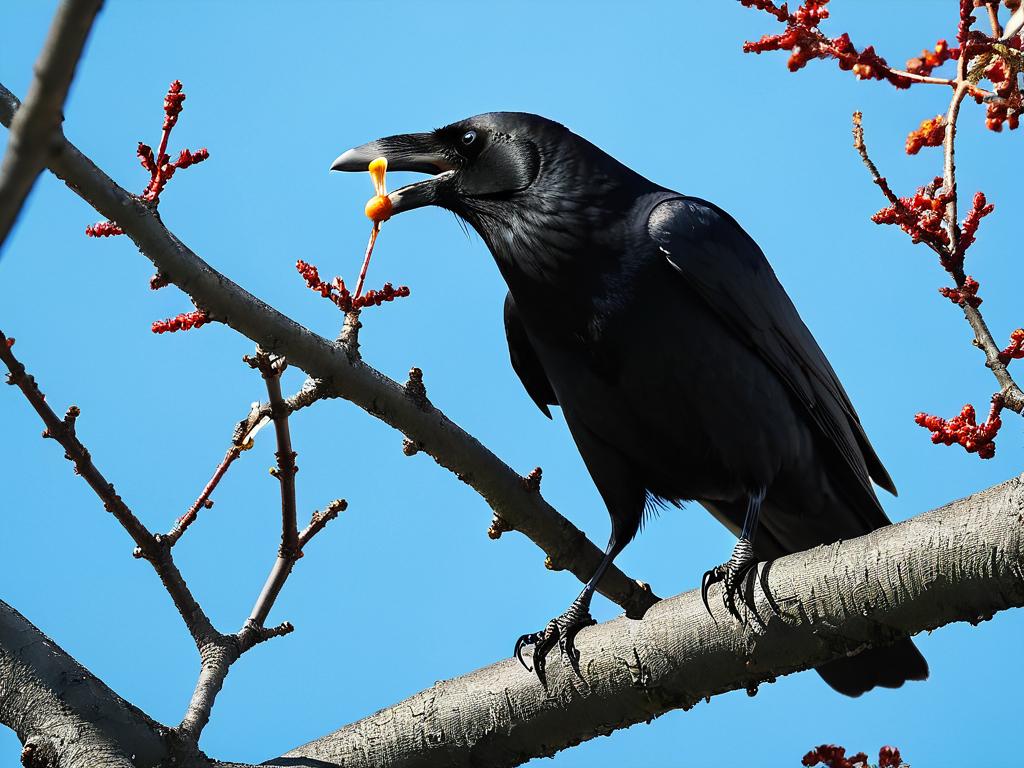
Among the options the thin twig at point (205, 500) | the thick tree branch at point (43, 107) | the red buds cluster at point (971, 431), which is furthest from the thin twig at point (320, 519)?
the thick tree branch at point (43, 107)

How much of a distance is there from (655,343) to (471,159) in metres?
1.19

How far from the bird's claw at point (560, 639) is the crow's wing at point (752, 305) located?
119 centimetres

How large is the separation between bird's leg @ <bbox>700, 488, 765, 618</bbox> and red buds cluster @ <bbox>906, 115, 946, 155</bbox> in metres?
1.20

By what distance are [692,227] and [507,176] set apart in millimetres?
759

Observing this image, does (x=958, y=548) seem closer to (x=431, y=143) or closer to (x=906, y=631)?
(x=906, y=631)

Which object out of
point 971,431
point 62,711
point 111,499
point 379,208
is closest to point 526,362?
point 379,208

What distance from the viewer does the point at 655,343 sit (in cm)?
377

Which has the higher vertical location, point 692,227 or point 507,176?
point 507,176

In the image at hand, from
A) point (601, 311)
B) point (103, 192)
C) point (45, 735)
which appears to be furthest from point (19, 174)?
point (601, 311)

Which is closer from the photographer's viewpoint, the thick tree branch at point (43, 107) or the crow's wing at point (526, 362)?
the thick tree branch at point (43, 107)

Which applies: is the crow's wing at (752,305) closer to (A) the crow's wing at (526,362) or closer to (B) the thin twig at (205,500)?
(A) the crow's wing at (526,362)

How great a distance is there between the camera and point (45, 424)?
3.02 meters

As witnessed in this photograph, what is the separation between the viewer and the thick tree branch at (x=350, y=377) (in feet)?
8.63

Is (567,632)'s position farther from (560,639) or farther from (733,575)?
(733,575)
